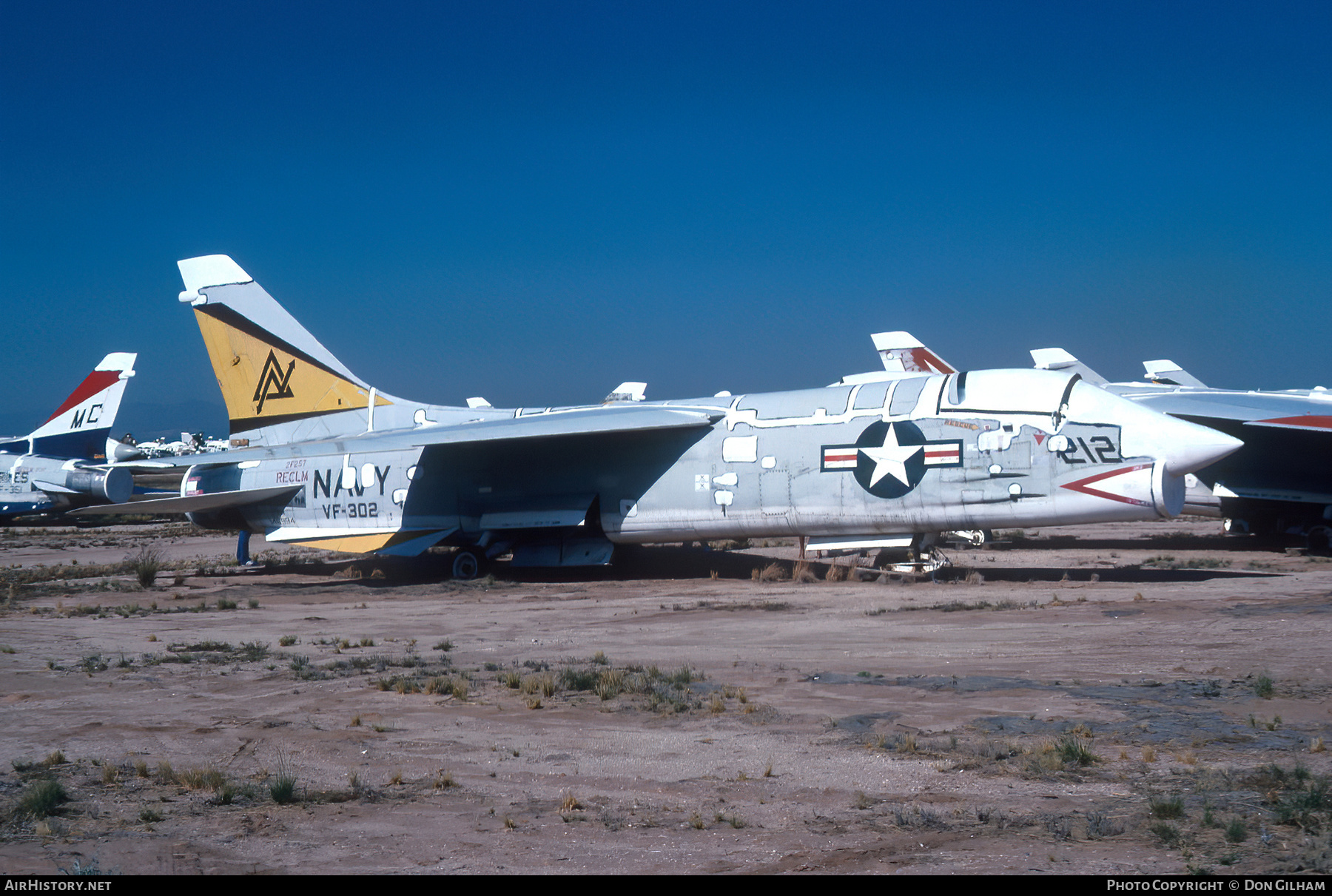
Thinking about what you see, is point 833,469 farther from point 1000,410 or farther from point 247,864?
point 247,864

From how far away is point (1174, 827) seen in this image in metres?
4.95

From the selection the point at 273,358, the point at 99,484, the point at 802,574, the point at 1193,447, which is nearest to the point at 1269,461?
the point at 1193,447

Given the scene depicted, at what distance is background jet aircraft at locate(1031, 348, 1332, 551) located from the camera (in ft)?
59.8

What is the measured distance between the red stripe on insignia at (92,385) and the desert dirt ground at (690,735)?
22.2m

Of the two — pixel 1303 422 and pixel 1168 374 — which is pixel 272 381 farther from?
pixel 1168 374

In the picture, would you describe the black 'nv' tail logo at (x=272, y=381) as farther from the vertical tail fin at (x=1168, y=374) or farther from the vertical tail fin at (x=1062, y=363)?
the vertical tail fin at (x=1168, y=374)

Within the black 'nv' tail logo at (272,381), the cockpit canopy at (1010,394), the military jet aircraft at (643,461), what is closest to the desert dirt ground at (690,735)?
the military jet aircraft at (643,461)

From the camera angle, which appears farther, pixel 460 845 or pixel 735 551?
pixel 735 551

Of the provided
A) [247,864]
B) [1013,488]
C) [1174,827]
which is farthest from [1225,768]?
[1013,488]

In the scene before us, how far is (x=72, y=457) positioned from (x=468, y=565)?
858 inches

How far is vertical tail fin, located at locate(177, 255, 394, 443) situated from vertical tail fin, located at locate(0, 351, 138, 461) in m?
14.4

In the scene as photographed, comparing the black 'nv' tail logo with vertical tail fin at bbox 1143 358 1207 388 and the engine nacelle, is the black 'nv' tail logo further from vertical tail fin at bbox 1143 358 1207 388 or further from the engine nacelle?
vertical tail fin at bbox 1143 358 1207 388

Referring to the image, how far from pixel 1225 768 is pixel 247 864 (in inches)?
220

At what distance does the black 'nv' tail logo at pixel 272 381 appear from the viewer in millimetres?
22156
